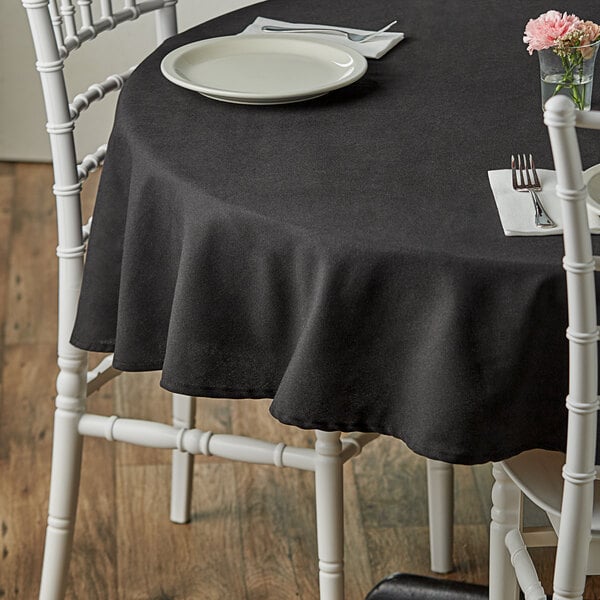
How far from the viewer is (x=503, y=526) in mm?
1306

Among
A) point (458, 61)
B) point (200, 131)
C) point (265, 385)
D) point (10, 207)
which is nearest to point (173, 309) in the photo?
point (265, 385)

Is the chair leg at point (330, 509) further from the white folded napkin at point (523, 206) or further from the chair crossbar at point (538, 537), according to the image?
the white folded napkin at point (523, 206)

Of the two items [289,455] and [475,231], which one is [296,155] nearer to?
[475,231]

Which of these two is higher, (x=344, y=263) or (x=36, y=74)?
(x=344, y=263)

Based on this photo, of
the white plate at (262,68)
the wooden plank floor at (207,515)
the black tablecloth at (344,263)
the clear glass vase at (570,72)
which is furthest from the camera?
the wooden plank floor at (207,515)

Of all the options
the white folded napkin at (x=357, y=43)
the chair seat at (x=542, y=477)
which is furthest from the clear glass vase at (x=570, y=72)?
the chair seat at (x=542, y=477)

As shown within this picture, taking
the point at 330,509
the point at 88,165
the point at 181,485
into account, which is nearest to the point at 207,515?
the point at 181,485

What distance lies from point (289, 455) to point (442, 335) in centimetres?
48

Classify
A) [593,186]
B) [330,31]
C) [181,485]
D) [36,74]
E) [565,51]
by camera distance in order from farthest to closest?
1. [36,74]
2. [181,485]
3. [330,31]
4. [565,51]
5. [593,186]

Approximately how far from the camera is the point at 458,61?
155cm

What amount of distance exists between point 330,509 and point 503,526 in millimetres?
229

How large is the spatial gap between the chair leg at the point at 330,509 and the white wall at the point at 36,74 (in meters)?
2.09

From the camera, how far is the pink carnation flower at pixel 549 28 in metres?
1.21

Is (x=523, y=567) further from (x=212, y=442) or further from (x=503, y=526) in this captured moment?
(x=212, y=442)
